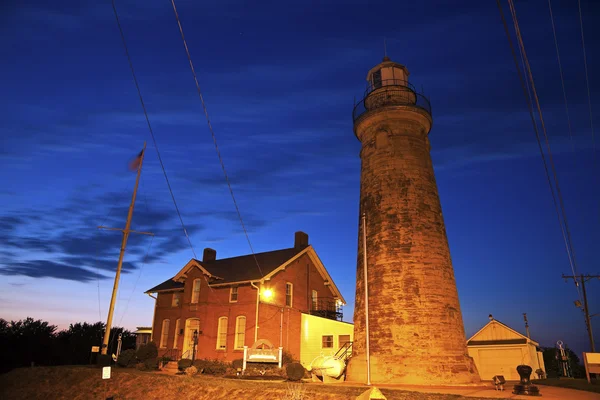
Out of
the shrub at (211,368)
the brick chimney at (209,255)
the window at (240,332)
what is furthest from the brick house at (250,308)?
the shrub at (211,368)

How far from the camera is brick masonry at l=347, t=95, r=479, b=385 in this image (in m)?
15.7

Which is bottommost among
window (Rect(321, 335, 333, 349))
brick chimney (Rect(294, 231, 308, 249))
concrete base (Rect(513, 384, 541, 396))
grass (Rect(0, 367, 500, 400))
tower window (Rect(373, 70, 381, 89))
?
grass (Rect(0, 367, 500, 400))

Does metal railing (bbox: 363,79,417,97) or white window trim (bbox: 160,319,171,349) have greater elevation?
metal railing (bbox: 363,79,417,97)

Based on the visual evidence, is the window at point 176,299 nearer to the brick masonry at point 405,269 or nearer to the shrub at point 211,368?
the shrub at point 211,368

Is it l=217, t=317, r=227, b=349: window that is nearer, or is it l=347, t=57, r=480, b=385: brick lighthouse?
l=347, t=57, r=480, b=385: brick lighthouse

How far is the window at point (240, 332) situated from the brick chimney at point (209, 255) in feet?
32.1

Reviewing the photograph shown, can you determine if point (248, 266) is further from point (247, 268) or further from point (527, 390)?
point (527, 390)

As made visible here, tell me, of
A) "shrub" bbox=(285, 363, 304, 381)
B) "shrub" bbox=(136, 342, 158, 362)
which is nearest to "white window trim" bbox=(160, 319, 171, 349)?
"shrub" bbox=(136, 342, 158, 362)

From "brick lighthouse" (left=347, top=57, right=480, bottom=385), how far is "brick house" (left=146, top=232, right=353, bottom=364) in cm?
912

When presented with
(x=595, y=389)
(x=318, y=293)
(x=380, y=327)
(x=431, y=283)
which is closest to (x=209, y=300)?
(x=318, y=293)

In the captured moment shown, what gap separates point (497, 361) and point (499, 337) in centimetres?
212

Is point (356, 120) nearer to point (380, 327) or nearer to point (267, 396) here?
point (380, 327)

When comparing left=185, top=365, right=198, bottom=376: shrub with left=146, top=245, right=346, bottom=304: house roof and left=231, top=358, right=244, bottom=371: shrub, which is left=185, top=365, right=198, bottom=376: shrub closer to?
left=231, top=358, right=244, bottom=371: shrub

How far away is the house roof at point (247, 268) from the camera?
86.9 ft
